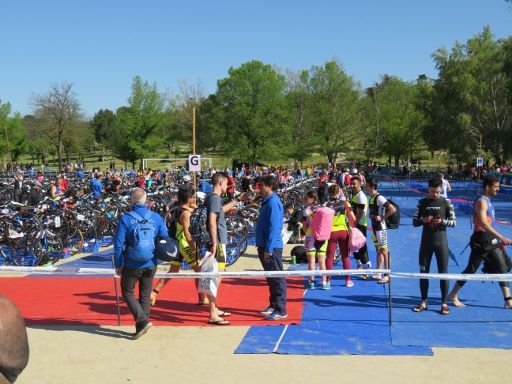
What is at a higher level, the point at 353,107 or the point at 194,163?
the point at 353,107

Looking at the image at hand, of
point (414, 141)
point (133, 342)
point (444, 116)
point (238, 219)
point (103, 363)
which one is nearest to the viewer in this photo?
point (103, 363)

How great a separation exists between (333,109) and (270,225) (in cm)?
6339

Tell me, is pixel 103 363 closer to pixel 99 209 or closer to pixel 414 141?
pixel 99 209

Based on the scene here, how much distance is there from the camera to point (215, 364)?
580 cm

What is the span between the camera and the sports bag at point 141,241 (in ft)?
21.4

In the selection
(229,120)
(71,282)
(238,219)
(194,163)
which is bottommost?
(71,282)

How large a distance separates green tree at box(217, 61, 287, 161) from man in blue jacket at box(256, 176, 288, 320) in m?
53.4

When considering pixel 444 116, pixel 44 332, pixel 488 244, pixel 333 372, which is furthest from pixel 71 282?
pixel 444 116

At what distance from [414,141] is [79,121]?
3808cm

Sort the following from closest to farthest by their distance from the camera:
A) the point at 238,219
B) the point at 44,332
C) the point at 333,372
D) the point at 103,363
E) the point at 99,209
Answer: the point at 333,372
the point at 103,363
the point at 44,332
the point at 238,219
the point at 99,209

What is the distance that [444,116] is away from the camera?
56.5 meters

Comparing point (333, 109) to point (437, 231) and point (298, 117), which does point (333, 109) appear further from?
point (437, 231)

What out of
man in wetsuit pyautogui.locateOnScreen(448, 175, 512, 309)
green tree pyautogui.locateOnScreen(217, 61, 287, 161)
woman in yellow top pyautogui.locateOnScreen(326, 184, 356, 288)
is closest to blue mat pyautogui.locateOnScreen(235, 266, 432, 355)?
woman in yellow top pyautogui.locateOnScreen(326, 184, 356, 288)

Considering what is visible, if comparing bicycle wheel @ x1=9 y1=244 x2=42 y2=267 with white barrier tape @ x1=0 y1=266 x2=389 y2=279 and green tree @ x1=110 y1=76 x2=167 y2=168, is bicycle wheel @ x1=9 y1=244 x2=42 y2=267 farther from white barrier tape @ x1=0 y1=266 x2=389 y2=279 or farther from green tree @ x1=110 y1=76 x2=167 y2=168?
green tree @ x1=110 y1=76 x2=167 y2=168
